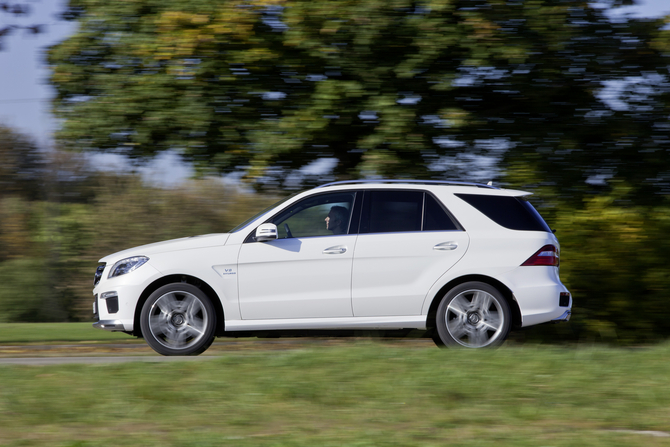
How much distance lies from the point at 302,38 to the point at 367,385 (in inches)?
233

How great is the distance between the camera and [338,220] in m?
7.91

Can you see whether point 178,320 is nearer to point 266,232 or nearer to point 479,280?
point 266,232

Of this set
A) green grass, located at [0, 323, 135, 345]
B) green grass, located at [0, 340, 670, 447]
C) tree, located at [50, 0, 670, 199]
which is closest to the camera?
green grass, located at [0, 340, 670, 447]

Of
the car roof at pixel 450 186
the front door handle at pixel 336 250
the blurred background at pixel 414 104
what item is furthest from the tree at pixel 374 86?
the front door handle at pixel 336 250

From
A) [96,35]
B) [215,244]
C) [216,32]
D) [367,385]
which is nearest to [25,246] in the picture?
[96,35]

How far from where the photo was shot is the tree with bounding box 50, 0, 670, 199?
10.3m

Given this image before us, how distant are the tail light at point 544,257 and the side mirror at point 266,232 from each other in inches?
99.3

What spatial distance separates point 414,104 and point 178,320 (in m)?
4.90

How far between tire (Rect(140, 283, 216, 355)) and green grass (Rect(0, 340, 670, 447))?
92 centimetres

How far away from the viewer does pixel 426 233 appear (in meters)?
7.79

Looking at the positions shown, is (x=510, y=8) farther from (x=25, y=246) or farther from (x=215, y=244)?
(x=25, y=246)

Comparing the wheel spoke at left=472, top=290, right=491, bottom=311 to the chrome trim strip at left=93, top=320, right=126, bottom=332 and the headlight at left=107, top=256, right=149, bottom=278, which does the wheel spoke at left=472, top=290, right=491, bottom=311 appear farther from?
the chrome trim strip at left=93, top=320, right=126, bottom=332

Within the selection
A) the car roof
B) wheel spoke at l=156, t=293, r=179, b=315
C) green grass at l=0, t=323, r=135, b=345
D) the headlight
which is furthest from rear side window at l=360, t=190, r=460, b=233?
green grass at l=0, t=323, r=135, b=345

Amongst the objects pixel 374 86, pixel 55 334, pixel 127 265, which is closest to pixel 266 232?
pixel 127 265
